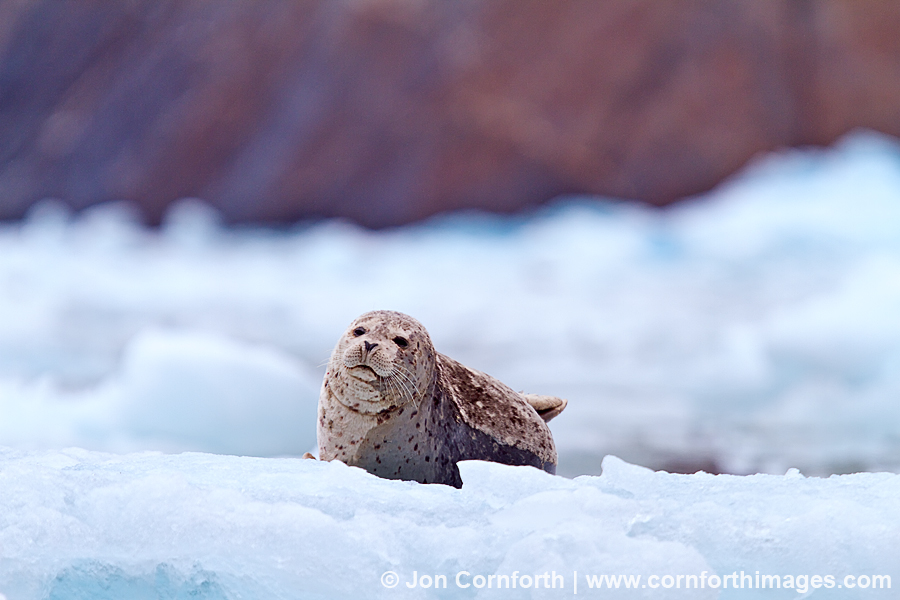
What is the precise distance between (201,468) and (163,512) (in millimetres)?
589

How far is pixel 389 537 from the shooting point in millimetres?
3174

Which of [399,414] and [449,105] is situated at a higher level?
[449,105]

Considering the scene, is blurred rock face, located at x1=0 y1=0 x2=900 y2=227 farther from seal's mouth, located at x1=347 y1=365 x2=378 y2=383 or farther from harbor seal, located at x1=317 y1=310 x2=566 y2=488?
seal's mouth, located at x1=347 y1=365 x2=378 y2=383

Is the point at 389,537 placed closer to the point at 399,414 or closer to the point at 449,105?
the point at 399,414

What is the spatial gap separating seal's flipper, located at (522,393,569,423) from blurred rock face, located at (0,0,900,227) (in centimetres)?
1154

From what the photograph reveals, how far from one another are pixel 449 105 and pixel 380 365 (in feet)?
45.6

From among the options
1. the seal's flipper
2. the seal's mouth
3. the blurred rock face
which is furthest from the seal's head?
Result: the blurred rock face

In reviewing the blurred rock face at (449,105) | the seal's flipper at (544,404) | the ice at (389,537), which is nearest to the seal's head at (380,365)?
the ice at (389,537)

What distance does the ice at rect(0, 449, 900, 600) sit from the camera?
3.05 meters

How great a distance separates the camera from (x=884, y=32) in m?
16.7

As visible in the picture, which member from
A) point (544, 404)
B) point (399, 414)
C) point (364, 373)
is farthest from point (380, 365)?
point (544, 404)

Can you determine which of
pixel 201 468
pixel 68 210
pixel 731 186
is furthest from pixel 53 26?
pixel 201 468

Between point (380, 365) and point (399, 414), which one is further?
point (399, 414)

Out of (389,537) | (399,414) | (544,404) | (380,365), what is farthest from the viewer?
(544,404)
